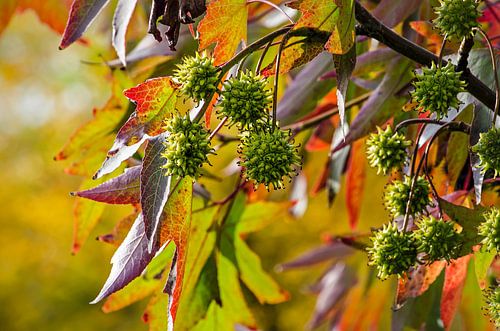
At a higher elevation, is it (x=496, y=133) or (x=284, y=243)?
(x=284, y=243)

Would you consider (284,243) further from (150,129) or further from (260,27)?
(150,129)

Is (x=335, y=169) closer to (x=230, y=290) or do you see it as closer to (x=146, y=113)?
(x=230, y=290)

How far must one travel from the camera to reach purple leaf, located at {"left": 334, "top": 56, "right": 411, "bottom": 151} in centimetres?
106

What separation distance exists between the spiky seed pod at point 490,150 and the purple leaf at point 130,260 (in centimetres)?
34

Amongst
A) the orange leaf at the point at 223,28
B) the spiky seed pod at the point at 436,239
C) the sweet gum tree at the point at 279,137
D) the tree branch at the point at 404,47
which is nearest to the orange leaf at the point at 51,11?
the sweet gum tree at the point at 279,137

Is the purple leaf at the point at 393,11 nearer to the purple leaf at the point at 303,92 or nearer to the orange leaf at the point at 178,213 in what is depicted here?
the purple leaf at the point at 303,92

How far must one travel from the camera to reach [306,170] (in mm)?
1751

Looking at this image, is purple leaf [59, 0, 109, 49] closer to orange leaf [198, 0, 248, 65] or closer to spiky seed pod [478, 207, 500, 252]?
orange leaf [198, 0, 248, 65]

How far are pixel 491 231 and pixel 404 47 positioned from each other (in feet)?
0.73

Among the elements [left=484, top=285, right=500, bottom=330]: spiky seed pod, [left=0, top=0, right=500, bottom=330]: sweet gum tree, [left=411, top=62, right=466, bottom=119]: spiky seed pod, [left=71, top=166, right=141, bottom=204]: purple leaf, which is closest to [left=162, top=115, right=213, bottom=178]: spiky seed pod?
[left=0, top=0, right=500, bottom=330]: sweet gum tree

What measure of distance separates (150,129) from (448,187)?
450mm

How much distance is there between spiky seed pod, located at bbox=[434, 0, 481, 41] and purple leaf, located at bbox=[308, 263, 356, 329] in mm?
1299

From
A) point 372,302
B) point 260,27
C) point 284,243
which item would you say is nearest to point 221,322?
point 260,27

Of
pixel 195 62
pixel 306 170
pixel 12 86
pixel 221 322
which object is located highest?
pixel 12 86
